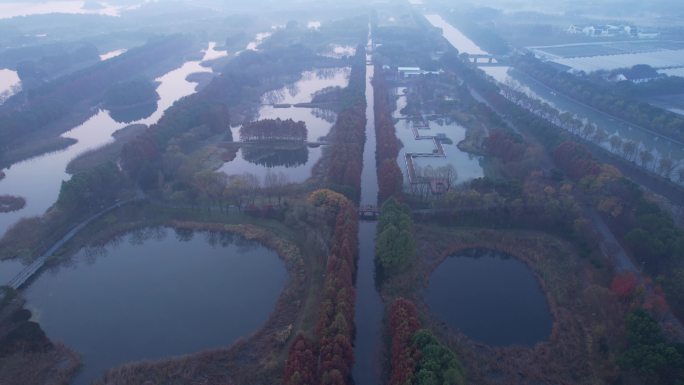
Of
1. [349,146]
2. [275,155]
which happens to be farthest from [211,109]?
[349,146]

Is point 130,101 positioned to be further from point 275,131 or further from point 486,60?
point 486,60

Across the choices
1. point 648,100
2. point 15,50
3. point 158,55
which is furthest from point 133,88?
point 648,100

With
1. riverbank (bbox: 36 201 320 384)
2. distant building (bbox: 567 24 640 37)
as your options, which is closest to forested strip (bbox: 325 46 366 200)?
riverbank (bbox: 36 201 320 384)

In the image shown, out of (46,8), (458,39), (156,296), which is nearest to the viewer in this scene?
(156,296)

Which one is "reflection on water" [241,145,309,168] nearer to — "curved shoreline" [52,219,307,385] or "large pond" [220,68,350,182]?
"large pond" [220,68,350,182]

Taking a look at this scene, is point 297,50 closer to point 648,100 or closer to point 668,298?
point 648,100

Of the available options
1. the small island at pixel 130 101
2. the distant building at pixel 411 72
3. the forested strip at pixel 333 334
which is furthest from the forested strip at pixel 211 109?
the forested strip at pixel 333 334
